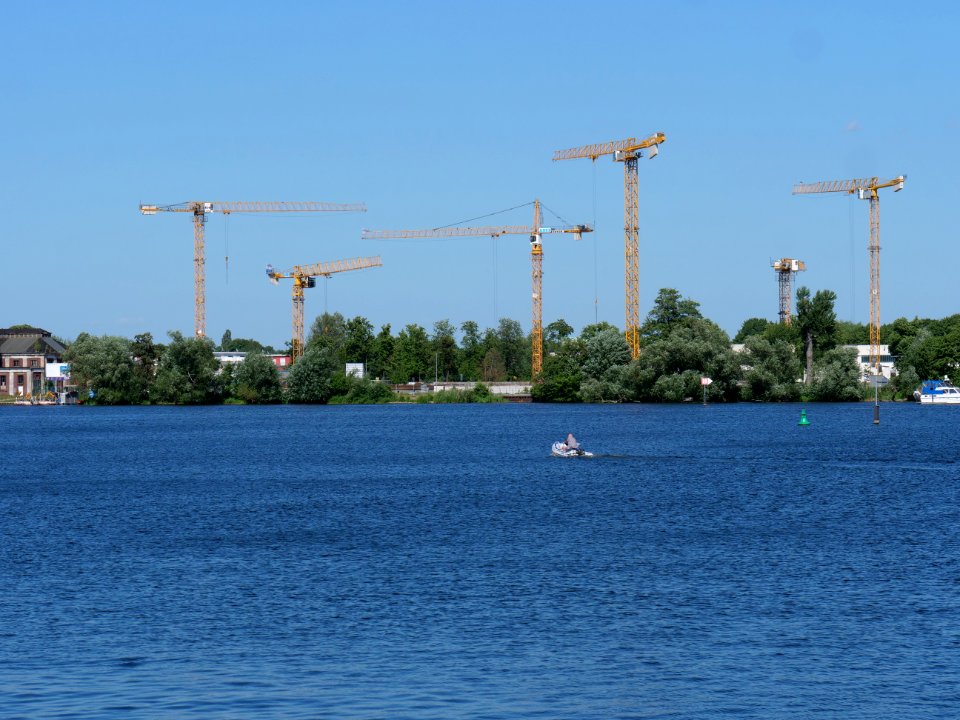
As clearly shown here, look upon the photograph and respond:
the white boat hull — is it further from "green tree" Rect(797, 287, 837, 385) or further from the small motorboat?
the small motorboat

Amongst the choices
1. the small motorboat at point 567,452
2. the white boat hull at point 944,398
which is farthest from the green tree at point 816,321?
the small motorboat at point 567,452

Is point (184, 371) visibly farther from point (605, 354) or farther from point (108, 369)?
point (605, 354)

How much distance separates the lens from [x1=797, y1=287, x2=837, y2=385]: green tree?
190 meters

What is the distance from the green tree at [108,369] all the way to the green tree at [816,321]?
104983 mm

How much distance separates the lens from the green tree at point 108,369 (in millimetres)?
190875

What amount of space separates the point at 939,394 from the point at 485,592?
163985mm

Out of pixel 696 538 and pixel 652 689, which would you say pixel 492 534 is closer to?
pixel 696 538

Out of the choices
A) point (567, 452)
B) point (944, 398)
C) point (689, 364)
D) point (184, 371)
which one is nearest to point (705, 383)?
point (689, 364)

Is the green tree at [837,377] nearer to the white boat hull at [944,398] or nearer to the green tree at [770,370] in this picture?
the green tree at [770,370]

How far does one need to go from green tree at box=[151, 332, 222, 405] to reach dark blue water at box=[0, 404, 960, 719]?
381 ft

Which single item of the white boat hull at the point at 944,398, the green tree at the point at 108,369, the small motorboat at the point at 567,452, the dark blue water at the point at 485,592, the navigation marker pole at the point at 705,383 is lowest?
the dark blue water at the point at 485,592

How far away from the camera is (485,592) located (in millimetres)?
34656

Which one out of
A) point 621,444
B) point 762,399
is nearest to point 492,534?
point 621,444

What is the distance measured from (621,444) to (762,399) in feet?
300
